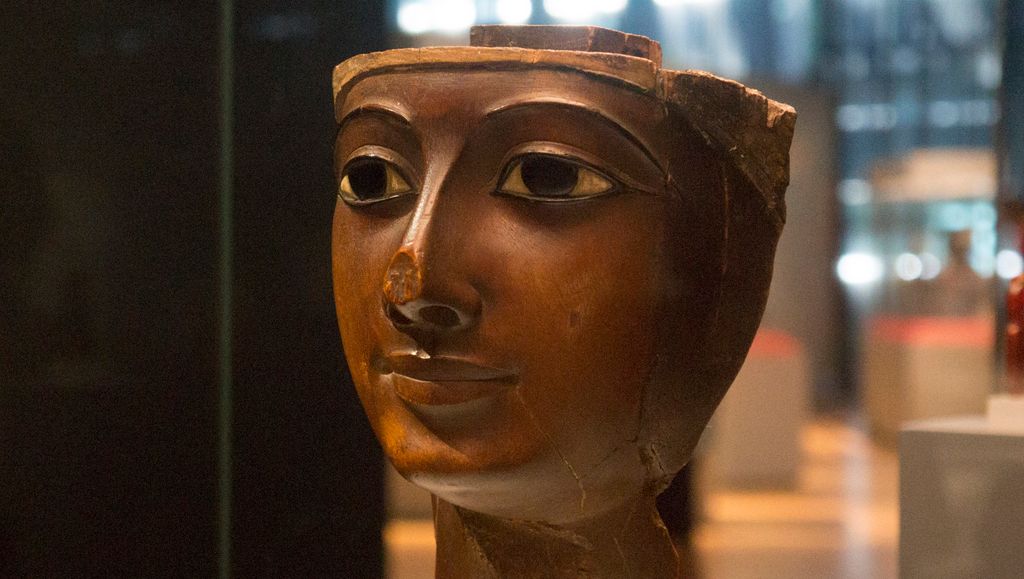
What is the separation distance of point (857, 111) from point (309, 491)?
195 cm

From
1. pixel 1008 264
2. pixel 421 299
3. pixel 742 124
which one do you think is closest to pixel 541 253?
pixel 421 299

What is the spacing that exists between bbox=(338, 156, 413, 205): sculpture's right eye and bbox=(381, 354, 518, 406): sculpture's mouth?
328 millimetres

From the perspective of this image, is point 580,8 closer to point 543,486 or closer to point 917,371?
point 917,371

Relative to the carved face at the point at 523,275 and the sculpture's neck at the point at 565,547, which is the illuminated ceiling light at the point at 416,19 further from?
the sculpture's neck at the point at 565,547

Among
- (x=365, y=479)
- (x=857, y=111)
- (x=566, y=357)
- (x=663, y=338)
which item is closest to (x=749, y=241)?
(x=663, y=338)

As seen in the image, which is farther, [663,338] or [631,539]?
[631,539]

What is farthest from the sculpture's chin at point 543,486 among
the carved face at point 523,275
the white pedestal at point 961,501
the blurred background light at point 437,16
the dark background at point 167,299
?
the blurred background light at point 437,16

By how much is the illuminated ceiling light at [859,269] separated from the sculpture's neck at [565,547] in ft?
3.80

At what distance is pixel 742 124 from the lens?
2.10 metres

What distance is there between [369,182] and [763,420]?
1.54 meters

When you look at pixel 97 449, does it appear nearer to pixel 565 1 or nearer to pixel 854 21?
pixel 565 1

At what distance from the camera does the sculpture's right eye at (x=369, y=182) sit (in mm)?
2039

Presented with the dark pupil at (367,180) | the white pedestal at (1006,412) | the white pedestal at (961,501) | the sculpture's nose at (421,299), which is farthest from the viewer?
the white pedestal at (1006,412)

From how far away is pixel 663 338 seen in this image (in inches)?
79.4
